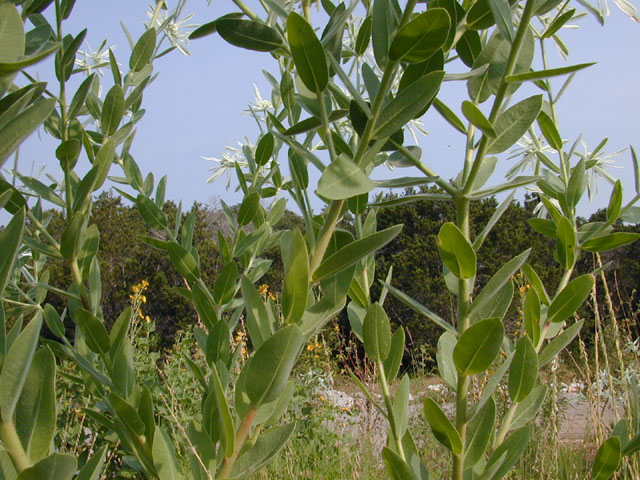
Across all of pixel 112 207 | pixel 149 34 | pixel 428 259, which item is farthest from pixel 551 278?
pixel 149 34

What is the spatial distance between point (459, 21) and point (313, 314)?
24 cm

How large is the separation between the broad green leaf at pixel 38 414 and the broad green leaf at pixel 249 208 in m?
0.49

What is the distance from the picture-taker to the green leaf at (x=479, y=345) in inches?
15.9

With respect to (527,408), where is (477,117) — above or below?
above

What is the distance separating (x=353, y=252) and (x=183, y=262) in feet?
1.26

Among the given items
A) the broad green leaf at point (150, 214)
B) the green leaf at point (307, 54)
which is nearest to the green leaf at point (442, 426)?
the green leaf at point (307, 54)

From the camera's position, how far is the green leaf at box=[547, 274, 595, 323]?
1.70ft

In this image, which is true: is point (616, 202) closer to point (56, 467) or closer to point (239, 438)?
point (239, 438)

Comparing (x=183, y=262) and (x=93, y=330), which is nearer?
(x=93, y=330)

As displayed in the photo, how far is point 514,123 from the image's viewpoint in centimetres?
43

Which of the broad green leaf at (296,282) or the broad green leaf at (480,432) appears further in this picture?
the broad green leaf at (480,432)

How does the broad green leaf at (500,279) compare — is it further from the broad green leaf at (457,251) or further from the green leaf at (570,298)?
the green leaf at (570,298)

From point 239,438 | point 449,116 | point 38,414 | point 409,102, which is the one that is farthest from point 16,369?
point 449,116

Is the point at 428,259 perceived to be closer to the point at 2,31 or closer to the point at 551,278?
the point at 551,278
